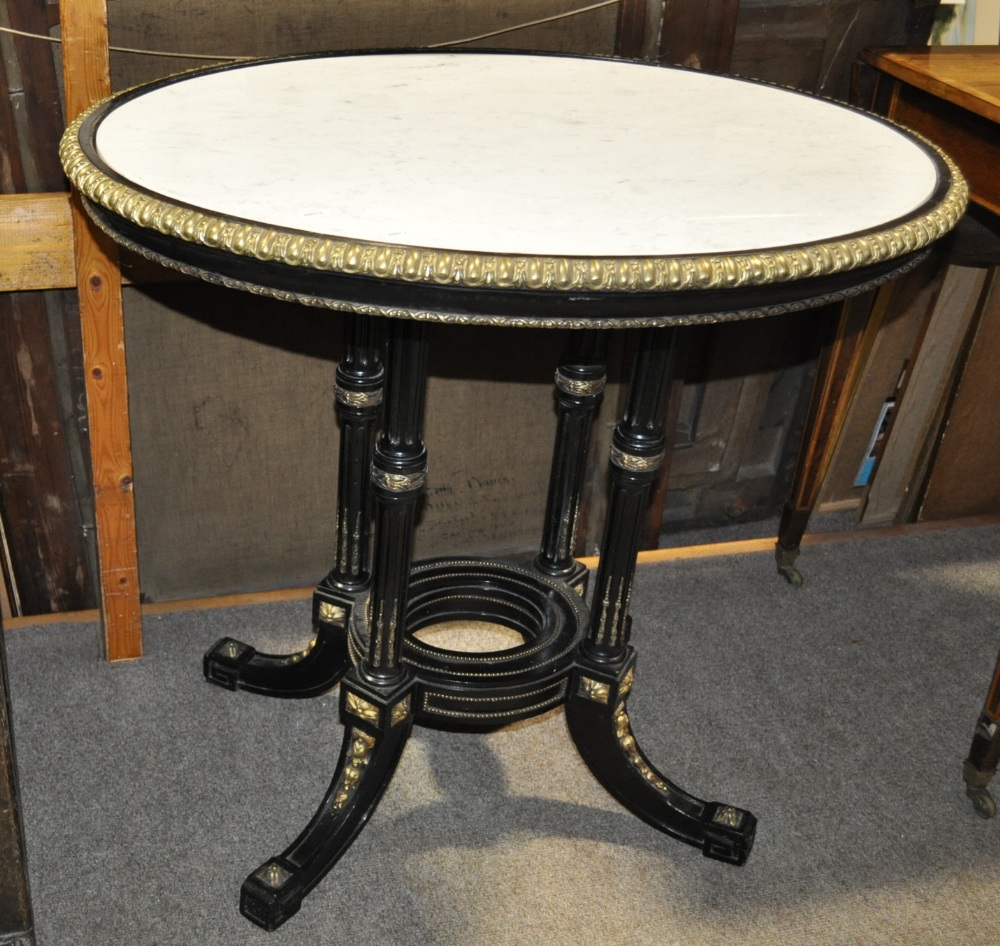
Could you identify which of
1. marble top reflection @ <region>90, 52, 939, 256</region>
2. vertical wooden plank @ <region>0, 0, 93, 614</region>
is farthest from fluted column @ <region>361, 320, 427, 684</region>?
vertical wooden plank @ <region>0, 0, 93, 614</region>

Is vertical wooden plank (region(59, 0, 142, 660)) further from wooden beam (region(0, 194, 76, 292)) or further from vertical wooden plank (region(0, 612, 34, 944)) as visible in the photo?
vertical wooden plank (region(0, 612, 34, 944))

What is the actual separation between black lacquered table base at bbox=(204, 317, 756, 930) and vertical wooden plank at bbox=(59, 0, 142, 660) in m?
0.38

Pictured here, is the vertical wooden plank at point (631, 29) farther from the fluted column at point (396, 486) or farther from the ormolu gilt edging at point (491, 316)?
the ormolu gilt edging at point (491, 316)

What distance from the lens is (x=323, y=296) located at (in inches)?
47.0

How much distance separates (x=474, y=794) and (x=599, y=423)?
32.0 inches

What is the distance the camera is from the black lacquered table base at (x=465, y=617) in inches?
63.5

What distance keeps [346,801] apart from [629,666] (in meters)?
0.47

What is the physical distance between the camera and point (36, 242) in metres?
1.93

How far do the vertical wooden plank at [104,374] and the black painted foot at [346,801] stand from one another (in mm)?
597

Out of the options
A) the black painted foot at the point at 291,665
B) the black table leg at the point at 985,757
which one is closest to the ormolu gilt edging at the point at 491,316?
the black painted foot at the point at 291,665

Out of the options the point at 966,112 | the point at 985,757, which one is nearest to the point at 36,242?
the point at 966,112

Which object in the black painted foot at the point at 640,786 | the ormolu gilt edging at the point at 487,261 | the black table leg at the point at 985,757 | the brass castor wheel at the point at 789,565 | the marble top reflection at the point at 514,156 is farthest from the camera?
the brass castor wheel at the point at 789,565

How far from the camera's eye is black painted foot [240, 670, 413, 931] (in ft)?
5.75

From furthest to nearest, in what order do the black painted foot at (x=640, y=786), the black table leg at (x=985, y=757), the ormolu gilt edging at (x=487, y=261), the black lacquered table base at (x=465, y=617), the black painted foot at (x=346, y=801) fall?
the black table leg at (x=985, y=757) → the black painted foot at (x=640, y=786) → the black painted foot at (x=346, y=801) → the black lacquered table base at (x=465, y=617) → the ormolu gilt edging at (x=487, y=261)
